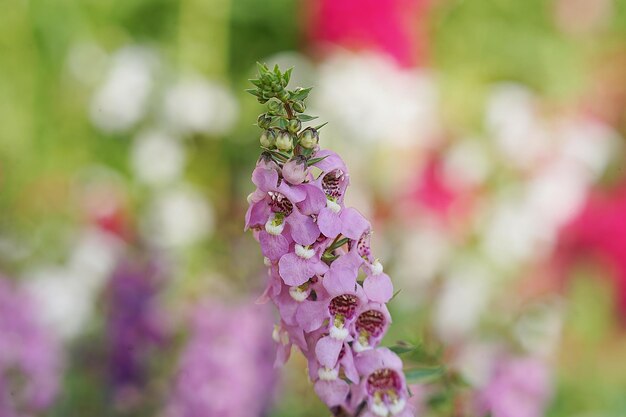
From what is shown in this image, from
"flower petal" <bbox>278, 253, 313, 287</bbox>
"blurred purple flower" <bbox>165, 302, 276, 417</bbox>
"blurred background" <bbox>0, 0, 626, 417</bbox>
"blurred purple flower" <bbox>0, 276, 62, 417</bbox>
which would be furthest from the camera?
"blurred background" <bbox>0, 0, 626, 417</bbox>

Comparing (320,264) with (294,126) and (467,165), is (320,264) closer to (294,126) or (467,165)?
(294,126)

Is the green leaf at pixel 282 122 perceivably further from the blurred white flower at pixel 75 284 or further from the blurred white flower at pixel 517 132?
the blurred white flower at pixel 517 132

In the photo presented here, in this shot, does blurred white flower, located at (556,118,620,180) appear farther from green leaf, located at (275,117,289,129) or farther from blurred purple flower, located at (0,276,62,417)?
green leaf, located at (275,117,289,129)

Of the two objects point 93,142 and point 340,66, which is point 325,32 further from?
point 93,142

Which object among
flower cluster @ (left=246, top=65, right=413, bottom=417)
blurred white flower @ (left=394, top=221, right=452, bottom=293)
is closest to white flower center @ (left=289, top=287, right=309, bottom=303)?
flower cluster @ (left=246, top=65, right=413, bottom=417)

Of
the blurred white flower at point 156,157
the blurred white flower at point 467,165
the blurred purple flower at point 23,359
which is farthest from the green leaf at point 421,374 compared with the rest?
the blurred white flower at point 156,157

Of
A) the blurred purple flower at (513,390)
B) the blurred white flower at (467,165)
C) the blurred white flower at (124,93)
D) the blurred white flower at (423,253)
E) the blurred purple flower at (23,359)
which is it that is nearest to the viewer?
the blurred purple flower at (513,390)

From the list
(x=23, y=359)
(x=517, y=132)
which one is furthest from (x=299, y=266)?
(x=517, y=132)
